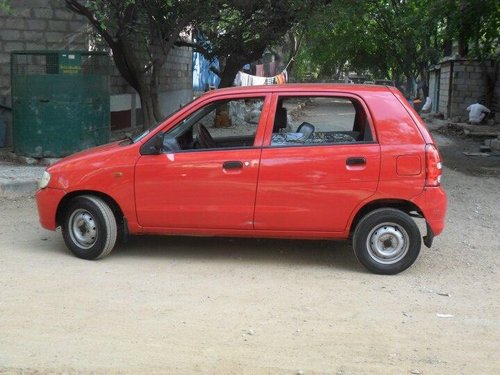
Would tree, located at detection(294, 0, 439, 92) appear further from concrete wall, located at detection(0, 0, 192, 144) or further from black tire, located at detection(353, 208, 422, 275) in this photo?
black tire, located at detection(353, 208, 422, 275)

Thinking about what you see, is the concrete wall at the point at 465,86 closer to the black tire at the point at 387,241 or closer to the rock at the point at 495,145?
the rock at the point at 495,145

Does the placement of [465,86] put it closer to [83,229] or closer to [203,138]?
[203,138]

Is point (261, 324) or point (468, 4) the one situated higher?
point (468, 4)

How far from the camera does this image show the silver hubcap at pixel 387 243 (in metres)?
5.81

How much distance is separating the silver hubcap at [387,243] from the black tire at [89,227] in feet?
8.14

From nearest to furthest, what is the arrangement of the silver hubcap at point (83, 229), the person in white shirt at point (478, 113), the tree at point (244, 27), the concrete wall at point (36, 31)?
the silver hubcap at point (83, 229) → the tree at point (244, 27) → the concrete wall at point (36, 31) → the person in white shirt at point (478, 113)

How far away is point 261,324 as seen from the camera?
4727 millimetres

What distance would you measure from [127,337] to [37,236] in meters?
3.26

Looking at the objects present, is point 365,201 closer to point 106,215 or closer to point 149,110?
point 106,215

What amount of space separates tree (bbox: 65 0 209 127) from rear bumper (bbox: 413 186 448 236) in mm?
5477

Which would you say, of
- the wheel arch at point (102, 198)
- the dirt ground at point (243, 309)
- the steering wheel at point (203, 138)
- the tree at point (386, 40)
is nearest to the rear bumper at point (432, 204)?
the dirt ground at point (243, 309)

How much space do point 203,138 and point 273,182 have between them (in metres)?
0.98

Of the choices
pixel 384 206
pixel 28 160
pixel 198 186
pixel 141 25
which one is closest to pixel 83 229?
pixel 198 186

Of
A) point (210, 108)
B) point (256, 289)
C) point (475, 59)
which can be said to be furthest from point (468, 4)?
point (256, 289)
